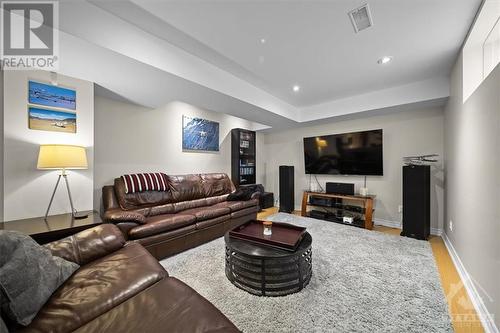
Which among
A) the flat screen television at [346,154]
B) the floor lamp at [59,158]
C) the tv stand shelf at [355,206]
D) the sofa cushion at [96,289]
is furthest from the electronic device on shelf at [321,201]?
the floor lamp at [59,158]

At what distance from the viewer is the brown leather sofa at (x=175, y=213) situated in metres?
2.37

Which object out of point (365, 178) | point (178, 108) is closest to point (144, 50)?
point (178, 108)

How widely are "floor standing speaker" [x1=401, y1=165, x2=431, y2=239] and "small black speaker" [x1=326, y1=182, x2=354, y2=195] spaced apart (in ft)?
3.23

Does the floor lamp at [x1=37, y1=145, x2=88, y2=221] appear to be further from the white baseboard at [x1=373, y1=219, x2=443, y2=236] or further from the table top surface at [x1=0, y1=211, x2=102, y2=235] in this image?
the white baseboard at [x1=373, y1=219, x2=443, y2=236]

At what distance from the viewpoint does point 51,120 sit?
2291mm

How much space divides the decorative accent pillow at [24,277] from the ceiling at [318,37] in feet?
6.17

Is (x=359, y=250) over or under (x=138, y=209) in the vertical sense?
under

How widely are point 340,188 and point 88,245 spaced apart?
4.11 meters

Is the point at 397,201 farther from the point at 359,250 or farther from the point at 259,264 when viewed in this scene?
the point at 259,264

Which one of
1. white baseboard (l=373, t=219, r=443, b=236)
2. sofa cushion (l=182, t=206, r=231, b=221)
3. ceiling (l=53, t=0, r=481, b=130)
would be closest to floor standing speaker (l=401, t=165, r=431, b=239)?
white baseboard (l=373, t=219, r=443, b=236)

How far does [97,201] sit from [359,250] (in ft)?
12.5

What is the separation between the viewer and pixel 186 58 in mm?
2383

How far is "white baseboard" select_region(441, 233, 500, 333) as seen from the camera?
1418 millimetres
